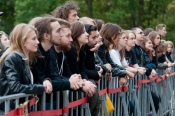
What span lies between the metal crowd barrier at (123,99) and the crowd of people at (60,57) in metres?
0.14

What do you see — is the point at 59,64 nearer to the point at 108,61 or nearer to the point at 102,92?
the point at 102,92

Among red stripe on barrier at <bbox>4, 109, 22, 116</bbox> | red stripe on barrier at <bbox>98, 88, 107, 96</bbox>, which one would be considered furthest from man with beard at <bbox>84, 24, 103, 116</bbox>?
red stripe on barrier at <bbox>4, 109, 22, 116</bbox>

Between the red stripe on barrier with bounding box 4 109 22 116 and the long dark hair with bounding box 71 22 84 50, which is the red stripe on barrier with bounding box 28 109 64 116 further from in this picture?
the long dark hair with bounding box 71 22 84 50

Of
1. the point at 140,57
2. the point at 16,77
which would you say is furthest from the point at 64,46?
the point at 140,57

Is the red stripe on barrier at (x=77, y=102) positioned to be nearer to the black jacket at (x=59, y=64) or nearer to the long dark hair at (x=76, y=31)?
the black jacket at (x=59, y=64)

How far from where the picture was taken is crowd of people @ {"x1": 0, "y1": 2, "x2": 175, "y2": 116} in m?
5.46

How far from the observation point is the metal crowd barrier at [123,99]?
586 cm

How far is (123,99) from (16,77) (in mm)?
3915

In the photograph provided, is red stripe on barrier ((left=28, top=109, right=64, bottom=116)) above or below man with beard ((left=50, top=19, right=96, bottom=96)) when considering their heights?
below

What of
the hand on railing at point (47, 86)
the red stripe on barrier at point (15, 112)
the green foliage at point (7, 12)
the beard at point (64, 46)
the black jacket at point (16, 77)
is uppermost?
the beard at point (64, 46)

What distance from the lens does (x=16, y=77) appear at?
Result: 210 inches

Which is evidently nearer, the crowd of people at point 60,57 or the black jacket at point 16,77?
the black jacket at point 16,77

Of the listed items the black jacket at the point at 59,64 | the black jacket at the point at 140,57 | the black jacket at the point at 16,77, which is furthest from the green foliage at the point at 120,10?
the black jacket at the point at 16,77

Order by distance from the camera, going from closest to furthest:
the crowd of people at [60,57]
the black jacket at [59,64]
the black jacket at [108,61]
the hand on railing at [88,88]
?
the crowd of people at [60,57], the black jacket at [59,64], the hand on railing at [88,88], the black jacket at [108,61]
